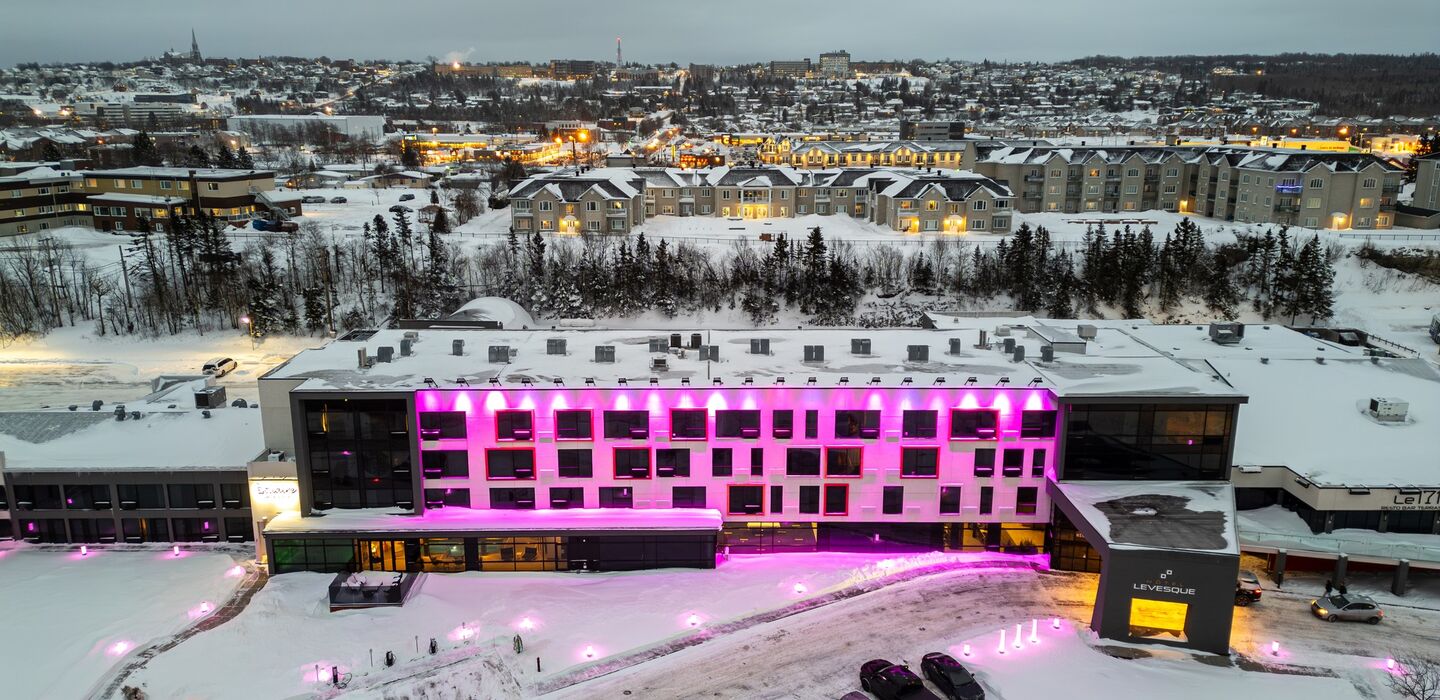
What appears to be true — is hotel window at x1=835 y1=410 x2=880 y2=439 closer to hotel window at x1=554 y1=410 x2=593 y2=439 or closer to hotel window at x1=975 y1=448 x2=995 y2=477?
hotel window at x1=975 y1=448 x2=995 y2=477

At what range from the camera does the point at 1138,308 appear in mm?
71938

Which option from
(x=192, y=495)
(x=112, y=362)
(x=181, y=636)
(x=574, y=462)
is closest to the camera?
(x=181, y=636)

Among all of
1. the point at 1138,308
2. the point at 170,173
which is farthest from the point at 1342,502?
the point at 170,173

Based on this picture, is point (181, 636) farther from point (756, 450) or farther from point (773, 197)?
point (773, 197)

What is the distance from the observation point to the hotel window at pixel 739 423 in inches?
1318

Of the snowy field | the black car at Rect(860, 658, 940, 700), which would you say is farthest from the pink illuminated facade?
the black car at Rect(860, 658, 940, 700)

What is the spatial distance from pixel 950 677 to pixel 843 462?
9.73 meters

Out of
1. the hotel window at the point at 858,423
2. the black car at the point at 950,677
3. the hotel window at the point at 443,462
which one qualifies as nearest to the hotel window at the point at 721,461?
the hotel window at the point at 858,423

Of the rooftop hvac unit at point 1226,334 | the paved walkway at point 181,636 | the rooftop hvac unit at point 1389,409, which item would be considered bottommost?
the paved walkway at point 181,636

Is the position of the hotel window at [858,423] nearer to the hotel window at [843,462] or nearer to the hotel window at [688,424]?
the hotel window at [843,462]

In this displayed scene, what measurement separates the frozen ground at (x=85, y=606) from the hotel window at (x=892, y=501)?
23452 millimetres

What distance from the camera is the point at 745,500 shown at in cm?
3431

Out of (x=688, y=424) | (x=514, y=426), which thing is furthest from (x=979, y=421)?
(x=514, y=426)

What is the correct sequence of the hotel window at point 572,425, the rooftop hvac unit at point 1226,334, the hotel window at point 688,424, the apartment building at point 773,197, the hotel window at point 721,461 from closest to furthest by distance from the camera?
the hotel window at point 572,425 < the hotel window at point 688,424 < the hotel window at point 721,461 < the rooftop hvac unit at point 1226,334 < the apartment building at point 773,197
